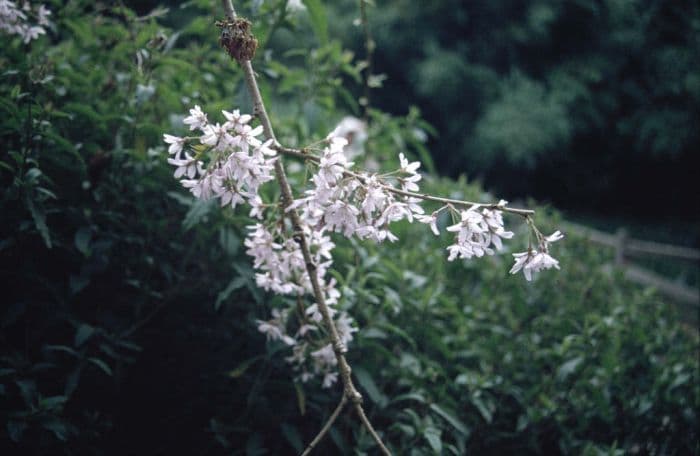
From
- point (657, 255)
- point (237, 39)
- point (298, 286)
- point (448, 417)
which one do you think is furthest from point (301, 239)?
point (657, 255)

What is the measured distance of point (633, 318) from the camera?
2561mm

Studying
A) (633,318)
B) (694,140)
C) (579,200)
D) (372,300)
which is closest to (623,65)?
(694,140)

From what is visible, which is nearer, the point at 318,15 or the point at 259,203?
the point at 259,203

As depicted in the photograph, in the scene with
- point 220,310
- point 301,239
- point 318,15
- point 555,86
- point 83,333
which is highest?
point 318,15

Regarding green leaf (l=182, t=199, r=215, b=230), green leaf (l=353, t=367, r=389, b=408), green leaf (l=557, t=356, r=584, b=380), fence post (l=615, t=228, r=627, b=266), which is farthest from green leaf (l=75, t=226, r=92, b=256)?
fence post (l=615, t=228, r=627, b=266)

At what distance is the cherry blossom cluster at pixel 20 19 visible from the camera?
1640 mm

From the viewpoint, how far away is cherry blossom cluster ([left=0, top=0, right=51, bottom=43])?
5.38 ft

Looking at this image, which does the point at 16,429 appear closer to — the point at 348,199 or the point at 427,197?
the point at 348,199

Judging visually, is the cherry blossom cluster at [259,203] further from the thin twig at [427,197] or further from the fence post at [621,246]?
the fence post at [621,246]

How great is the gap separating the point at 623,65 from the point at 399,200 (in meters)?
14.5

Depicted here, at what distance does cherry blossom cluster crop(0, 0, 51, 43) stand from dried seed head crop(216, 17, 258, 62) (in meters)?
0.79

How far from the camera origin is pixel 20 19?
6.02 feet

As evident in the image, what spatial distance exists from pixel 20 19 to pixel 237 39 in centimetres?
105

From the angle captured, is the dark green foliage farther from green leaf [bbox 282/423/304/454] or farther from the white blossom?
the white blossom
